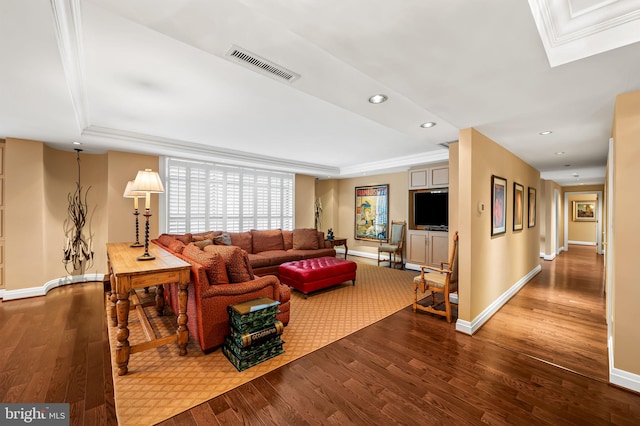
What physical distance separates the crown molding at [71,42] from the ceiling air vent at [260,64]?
2.95ft

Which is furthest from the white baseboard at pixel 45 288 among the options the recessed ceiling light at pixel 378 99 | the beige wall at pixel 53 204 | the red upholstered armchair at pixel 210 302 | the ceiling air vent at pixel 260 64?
the recessed ceiling light at pixel 378 99

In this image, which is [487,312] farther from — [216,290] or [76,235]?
[76,235]

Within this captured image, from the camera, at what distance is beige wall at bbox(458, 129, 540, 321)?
310cm

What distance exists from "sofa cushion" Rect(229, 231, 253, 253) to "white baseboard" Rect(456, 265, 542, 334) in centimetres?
414

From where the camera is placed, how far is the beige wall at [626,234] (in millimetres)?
2123

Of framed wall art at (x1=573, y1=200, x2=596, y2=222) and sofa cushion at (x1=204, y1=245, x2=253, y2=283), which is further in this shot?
framed wall art at (x1=573, y1=200, x2=596, y2=222)

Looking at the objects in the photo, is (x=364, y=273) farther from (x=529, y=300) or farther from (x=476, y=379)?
(x=476, y=379)

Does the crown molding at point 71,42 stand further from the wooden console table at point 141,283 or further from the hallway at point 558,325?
the hallway at point 558,325

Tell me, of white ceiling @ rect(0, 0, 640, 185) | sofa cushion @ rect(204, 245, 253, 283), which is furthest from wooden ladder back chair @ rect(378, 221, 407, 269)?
sofa cushion @ rect(204, 245, 253, 283)

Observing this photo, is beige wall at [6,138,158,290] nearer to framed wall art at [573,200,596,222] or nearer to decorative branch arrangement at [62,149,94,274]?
decorative branch arrangement at [62,149,94,274]

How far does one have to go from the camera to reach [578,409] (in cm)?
192

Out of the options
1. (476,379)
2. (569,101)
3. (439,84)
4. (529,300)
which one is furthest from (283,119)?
(529,300)

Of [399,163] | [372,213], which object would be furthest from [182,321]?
[372,213]

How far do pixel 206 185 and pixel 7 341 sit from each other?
12.4 feet
